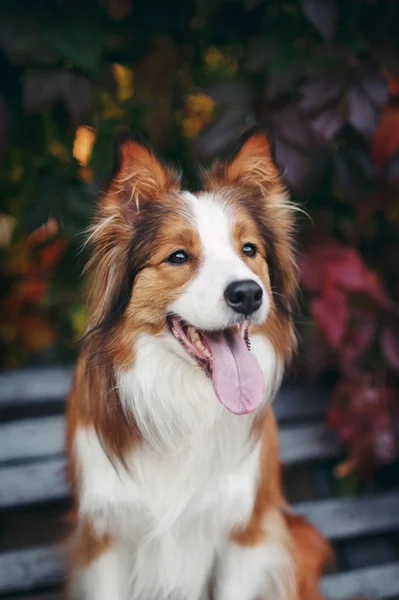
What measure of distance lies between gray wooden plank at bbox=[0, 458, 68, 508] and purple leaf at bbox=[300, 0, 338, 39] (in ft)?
5.31

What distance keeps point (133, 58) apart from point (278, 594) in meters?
1.93

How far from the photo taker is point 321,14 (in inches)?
92.0

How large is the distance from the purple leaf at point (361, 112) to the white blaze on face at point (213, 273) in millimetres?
686

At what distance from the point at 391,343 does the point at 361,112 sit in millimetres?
776

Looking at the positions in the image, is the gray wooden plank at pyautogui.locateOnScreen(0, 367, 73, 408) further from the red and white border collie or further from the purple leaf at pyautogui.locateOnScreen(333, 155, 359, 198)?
the purple leaf at pyautogui.locateOnScreen(333, 155, 359, 198)

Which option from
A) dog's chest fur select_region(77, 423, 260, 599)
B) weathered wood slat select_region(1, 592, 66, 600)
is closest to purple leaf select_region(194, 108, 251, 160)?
dog's chest fur select_region(77, 423, 260, 599)

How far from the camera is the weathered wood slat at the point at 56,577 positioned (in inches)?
94.3

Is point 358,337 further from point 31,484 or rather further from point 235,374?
point 31,484

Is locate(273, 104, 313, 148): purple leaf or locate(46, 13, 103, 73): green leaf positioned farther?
locate(273, 104, 313, 148): purple leaf

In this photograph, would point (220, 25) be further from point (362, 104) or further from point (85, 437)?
point (85, 437)

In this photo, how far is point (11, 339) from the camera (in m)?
3.75

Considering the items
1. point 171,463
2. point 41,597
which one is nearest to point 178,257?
point 171,463

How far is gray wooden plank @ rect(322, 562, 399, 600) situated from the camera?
247 cm

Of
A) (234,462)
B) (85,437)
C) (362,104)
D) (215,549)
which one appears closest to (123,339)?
(85,437)
